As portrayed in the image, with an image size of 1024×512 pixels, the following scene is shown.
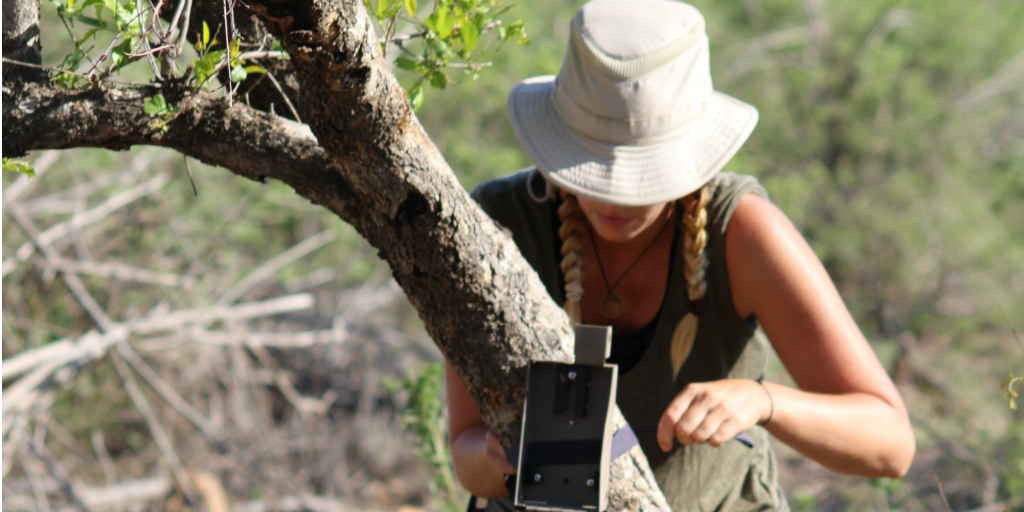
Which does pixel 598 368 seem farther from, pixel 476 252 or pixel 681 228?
pixel 681 228

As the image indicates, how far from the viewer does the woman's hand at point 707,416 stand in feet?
3.66

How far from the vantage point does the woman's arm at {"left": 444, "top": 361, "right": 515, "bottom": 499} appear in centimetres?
140

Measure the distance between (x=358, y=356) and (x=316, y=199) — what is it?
12.4ft

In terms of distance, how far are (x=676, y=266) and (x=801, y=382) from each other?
35cm

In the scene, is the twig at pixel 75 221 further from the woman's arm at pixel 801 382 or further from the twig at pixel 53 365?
the woman's arm at pixel 801 382

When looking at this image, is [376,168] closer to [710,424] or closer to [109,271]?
[710,424]

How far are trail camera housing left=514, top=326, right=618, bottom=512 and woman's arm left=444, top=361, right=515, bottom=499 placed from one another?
219 mm

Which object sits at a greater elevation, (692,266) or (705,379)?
(692,266)

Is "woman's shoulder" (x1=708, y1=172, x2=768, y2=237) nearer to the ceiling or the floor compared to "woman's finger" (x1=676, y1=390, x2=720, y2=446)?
nearer to the ceiling

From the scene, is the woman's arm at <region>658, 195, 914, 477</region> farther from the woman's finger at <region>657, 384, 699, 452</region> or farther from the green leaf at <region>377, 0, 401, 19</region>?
the green leaf at <region>377, 0, 401, 19</region>

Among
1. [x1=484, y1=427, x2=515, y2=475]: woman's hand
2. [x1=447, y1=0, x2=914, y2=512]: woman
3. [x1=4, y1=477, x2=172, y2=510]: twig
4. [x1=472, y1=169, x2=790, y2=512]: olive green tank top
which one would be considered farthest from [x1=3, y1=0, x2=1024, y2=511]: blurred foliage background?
[x1=484, y1=427, x2=515, y2=475]: woman's hand

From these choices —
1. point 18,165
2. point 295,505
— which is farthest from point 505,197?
point 295,505

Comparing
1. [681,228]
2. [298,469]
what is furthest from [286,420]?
[681,228]

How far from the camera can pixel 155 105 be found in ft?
3.56
